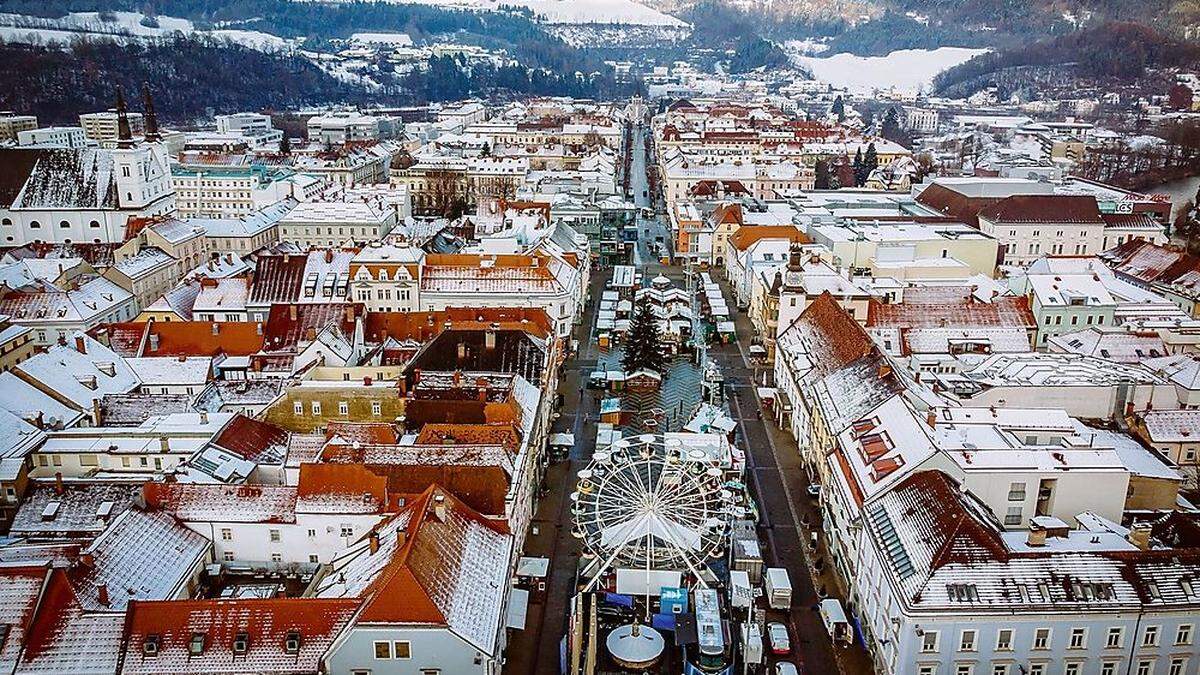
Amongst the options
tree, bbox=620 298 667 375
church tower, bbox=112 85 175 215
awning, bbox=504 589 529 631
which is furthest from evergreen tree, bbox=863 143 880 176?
awning, bbox=504 589 529 631

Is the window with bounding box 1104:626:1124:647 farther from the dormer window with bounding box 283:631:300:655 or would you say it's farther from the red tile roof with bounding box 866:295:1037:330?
the red tile roof with bounding box 866:295:1037:330

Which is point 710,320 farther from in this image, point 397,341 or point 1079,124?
point 1079,124

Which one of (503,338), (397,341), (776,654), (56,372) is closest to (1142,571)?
(776,654)

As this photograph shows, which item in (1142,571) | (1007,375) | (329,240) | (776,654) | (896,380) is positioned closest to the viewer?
(1142,571)

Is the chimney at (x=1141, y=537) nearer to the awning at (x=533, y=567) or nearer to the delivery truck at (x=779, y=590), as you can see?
the delivery truck at (x=779, y=590)

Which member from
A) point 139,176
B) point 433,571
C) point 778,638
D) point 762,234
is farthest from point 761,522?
point 139,176

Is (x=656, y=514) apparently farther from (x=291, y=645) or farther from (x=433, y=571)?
(x=291, y=645)
